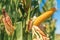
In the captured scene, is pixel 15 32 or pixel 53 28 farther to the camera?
pixel 53 28

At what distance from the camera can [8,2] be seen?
0.93m

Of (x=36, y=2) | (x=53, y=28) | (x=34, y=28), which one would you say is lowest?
(x=53, y=28)

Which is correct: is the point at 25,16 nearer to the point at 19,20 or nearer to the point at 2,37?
the point at 19,20

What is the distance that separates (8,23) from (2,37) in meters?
0.20

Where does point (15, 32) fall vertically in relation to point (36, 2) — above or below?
below

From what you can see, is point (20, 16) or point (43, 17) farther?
point (20, 16)

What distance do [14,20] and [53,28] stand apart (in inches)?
21.2

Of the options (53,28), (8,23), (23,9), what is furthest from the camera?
(53,28)

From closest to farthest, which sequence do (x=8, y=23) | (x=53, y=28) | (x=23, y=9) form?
(x=8, y=23), (x=23, y=9), (x=53, y=28)

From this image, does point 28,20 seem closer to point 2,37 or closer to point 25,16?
point 25,16

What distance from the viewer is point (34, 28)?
0.84 meters

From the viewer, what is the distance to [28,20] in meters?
0.86

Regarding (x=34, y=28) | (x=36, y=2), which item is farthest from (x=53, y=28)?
(x=34, y=28)

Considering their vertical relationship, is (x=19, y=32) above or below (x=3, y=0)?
below
